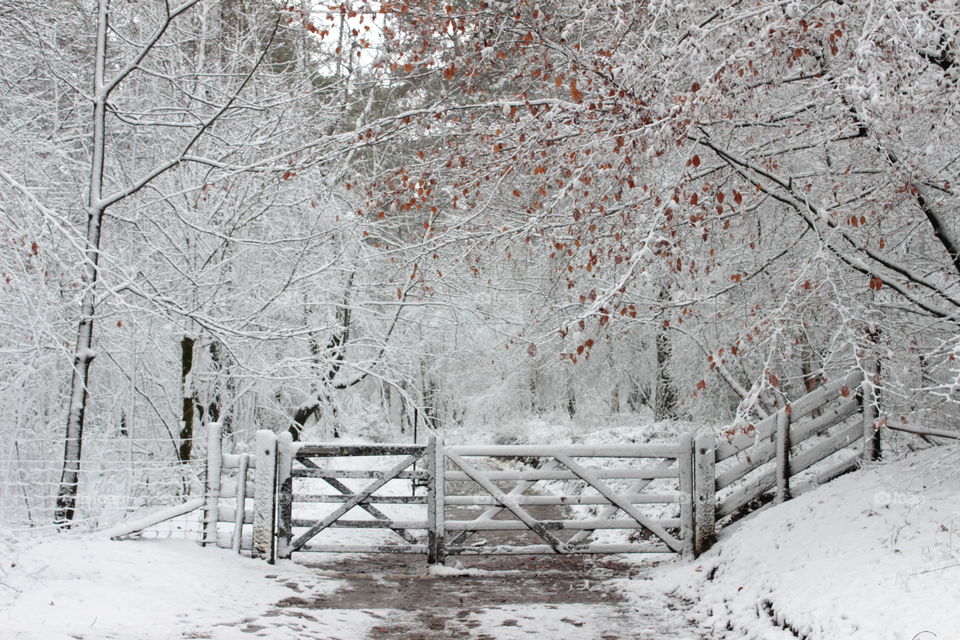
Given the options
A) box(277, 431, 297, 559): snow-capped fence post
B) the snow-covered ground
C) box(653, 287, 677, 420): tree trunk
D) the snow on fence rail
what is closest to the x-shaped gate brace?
box(277, 431, 297, 559): snow-capped fence post

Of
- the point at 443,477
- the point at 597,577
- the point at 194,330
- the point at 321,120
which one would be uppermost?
the point at 321,120

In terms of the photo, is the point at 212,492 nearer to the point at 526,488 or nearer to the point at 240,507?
the point at 240,507

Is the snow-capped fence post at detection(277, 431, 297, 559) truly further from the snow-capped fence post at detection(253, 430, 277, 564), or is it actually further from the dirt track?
the dirt track

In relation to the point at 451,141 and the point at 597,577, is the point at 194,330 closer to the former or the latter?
the point at 451,141

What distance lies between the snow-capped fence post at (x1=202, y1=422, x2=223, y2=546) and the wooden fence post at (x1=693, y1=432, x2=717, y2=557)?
5479 mm

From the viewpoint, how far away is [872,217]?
6.98 metres

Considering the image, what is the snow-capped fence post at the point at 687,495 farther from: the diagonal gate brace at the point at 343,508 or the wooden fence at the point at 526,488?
the diagonal gate brace at the point at 343,508

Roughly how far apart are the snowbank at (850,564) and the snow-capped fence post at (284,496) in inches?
174

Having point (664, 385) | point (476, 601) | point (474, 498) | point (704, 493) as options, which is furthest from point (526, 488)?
point (664, 385)

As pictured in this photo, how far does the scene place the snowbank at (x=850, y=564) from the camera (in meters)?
4.80

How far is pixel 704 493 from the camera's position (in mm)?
8766

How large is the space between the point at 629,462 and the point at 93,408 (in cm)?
1113

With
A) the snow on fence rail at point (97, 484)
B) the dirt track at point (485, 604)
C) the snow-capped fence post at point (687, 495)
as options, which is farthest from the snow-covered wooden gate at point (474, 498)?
the snow on fence rail at point (97, 484)

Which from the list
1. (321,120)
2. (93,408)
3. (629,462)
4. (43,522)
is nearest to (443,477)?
(43,522)
